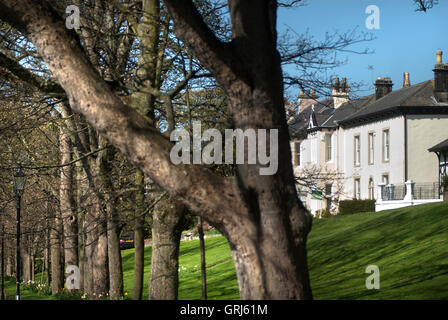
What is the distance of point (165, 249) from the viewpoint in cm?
1403

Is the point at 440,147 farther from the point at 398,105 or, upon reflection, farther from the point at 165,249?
the point at 165,249

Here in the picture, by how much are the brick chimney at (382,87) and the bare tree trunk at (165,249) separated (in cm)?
4104

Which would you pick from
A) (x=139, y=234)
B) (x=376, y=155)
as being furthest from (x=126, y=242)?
(x=139, y=234)

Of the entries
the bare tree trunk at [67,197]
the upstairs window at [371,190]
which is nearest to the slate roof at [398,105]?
the upstairs window at [371,190]

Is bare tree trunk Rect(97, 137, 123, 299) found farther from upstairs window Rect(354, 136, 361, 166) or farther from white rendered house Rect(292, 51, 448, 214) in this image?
upstairs window Rect(354, 136, 361, 166)

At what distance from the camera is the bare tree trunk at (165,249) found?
13.9 m

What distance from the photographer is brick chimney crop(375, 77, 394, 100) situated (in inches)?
2068

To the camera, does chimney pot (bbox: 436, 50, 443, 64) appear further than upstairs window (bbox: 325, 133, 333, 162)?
No

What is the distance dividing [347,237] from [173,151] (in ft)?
78.8

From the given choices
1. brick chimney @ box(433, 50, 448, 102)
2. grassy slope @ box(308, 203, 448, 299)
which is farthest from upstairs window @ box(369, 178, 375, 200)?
grassy slope @ box(308, 203, 448, 299)

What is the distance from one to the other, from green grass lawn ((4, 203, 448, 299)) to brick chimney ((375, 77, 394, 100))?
55.4 ft

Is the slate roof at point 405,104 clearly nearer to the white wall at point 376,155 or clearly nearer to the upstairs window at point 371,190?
the white wall at point 376,155

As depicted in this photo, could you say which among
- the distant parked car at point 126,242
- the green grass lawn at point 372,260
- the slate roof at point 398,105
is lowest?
the distant parked car at point 126,242
